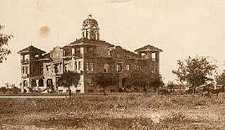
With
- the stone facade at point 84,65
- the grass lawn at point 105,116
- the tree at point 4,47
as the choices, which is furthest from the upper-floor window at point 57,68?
the tree at point 4,47

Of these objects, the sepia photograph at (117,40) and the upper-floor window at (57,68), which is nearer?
the sepia photograph at (117,40)

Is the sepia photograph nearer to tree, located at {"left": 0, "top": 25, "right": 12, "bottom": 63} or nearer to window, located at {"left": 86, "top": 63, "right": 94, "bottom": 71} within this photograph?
tree, located at {"left": 0, "top": 25, "right": 12, "bottom": 63}

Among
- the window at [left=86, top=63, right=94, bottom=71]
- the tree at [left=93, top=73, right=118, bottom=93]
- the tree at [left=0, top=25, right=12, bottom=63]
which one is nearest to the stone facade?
the window at [left=86, top=63, right=94, bottom=71]

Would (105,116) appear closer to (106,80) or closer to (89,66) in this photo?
(106,80)

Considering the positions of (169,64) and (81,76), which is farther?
(81,76)

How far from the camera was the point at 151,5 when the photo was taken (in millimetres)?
14180

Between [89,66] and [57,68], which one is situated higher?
[89,66]

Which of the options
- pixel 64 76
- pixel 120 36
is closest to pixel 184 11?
pixel 120 36

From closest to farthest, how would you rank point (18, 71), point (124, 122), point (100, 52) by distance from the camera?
point (124, 122)
point (18, 71)
point (100, 52)

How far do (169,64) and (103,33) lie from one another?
343 centimetres

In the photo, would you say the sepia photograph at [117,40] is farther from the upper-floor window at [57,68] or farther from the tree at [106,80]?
the upper-floor window at [57,68]

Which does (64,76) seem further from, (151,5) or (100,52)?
(151,5)

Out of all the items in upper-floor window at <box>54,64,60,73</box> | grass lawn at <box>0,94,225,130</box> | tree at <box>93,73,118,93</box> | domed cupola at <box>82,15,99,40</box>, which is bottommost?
grass lawn at <box>0,94,225,130</box>

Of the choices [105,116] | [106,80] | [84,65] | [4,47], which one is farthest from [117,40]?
[84,65]
